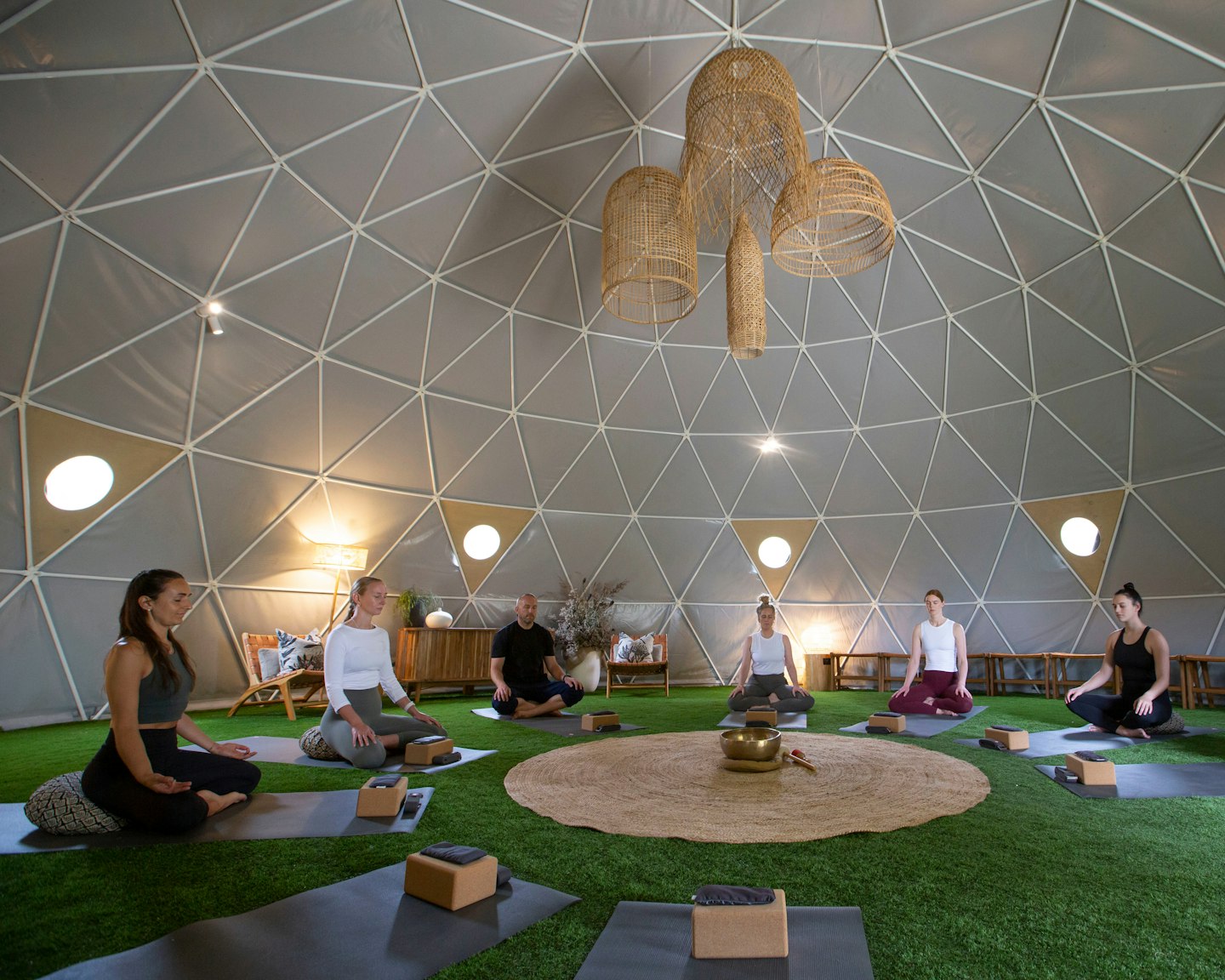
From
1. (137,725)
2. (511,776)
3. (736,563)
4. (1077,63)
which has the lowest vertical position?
(511,776)

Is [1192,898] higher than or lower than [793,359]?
lower

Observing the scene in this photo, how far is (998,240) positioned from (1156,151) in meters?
2.50

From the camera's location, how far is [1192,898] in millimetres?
3004

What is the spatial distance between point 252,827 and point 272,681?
6242 millimetres

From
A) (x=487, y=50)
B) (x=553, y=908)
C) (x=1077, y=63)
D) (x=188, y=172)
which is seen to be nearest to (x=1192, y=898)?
(x=553, y=908)

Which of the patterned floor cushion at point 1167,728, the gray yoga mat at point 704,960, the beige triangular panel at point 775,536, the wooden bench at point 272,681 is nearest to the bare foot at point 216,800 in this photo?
the gray yoga mat at point 704,960

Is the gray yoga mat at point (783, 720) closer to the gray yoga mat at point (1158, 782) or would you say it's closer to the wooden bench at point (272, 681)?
the gray yoga mat at point (1158, 782)

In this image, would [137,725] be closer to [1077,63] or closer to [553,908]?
[553,908]

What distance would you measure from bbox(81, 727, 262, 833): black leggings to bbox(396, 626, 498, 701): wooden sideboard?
25.8ft

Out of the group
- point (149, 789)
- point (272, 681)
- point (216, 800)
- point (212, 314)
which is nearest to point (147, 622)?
point (149, 789)

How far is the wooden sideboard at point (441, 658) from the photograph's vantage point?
1234 cm

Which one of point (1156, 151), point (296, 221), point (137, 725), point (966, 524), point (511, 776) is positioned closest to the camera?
point (137, 725)

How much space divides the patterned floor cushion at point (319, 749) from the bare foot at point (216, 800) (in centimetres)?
178

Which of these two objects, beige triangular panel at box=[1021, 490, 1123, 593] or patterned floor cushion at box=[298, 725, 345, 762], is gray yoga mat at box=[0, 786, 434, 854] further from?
beige triangular panel at box=[1021, 490, 1123, 593]
